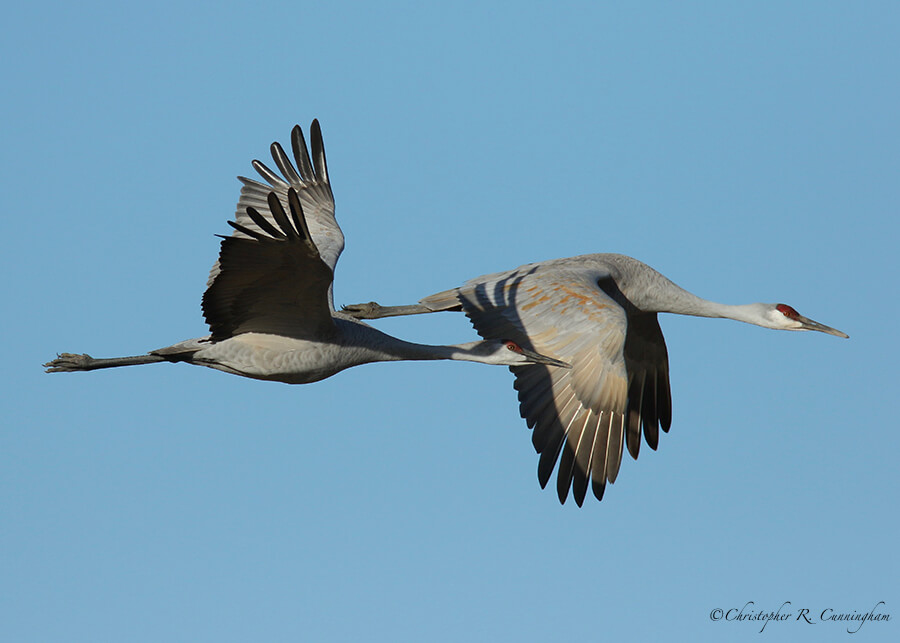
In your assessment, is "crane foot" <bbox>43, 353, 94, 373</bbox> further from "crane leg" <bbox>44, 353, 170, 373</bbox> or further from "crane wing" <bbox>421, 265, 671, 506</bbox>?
"crane wing" <bbox>421, 265, 671, 506</bbox>

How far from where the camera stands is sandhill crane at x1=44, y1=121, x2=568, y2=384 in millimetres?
6094

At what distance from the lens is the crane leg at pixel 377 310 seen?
9.34m

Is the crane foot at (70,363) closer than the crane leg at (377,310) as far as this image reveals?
Yes

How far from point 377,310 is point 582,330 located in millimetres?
2100

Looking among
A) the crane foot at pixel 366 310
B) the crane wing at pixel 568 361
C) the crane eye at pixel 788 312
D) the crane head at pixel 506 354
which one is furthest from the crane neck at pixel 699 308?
the crane foot at pixel 366 310

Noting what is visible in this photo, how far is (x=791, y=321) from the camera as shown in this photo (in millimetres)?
9352

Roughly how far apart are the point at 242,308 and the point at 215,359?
528mm

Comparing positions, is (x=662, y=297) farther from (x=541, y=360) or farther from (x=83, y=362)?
(x=83, y=362)

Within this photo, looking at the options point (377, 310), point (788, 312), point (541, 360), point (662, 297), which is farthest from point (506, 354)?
point (788, 312)

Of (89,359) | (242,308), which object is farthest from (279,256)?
(89,359)

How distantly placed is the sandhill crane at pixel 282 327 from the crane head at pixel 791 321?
247 cm

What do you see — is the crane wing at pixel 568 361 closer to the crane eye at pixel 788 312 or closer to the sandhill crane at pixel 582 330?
the sandhill crane at pixel 582 330

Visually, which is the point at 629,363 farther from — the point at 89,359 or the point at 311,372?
the point at 89,359

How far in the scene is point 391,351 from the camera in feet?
24.8
